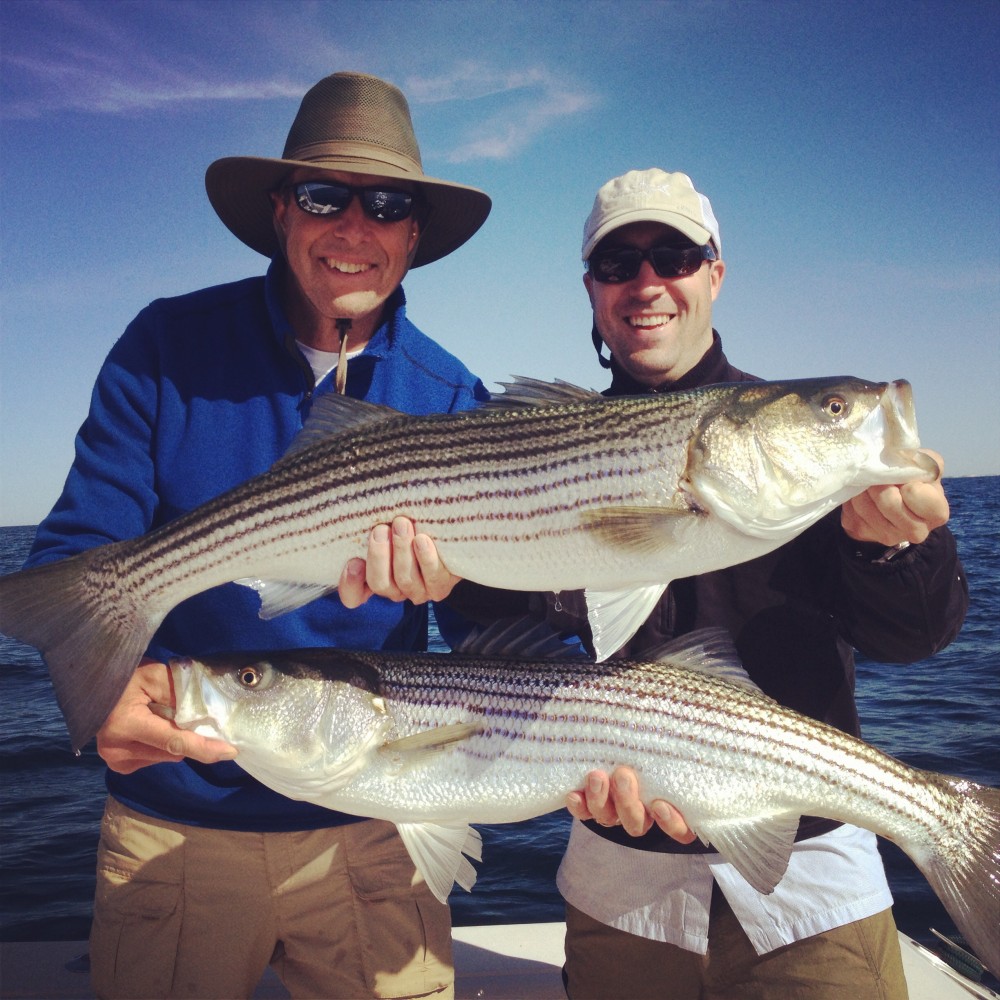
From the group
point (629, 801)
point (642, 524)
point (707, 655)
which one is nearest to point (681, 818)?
point (629, 801)

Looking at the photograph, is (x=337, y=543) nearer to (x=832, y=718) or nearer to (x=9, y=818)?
(x=832, y=718)

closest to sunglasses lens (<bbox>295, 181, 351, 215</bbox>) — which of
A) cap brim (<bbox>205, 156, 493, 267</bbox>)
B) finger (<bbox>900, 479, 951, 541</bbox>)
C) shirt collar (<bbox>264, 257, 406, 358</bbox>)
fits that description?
cap brim (<bbox>205, 156, 493, 267</bbox>)

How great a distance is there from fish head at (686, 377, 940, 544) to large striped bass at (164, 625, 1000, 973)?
2.79ft

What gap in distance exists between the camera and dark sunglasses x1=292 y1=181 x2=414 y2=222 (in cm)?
442

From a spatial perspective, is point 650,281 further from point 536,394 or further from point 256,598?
point 256,598

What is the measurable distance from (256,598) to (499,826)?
24.7 feet

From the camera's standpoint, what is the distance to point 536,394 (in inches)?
156

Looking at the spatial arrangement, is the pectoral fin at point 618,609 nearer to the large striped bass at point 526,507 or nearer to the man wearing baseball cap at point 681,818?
the large striped bass at point 526,507

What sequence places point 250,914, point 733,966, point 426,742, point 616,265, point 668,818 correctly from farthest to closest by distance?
1. point 616,265
2. point 250,914
3. point 733,966
4. point 426,742
5. point 668,818

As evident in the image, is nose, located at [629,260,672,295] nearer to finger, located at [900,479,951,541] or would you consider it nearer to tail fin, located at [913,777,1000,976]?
finger, located at [900,479,951,541]

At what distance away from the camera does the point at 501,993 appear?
570 centimetres

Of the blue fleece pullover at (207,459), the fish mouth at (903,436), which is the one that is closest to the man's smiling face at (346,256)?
the blue fleece pullover at (207,459)

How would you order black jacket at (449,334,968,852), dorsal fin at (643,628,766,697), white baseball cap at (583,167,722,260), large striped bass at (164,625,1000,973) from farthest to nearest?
white baseball cap at (583,167,722,260), black jacket at (449,334,968,852), dorsal fin at (643,628,766,697), large striped bass at (164,625,1000,973)

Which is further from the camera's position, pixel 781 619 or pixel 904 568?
pixel 781 619
